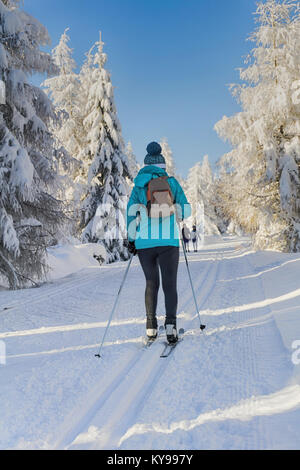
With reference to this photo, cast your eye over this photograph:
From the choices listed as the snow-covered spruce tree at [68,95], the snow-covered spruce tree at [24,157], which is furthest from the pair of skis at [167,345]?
the snow-covered spruce tree at [68,95]

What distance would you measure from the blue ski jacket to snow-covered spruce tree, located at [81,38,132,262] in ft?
42.9

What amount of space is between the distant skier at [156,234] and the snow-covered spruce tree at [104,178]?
43.0ft

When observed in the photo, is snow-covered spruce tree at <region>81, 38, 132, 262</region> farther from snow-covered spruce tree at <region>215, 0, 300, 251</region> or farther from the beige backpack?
the beige backpack

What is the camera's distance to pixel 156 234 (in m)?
3.47

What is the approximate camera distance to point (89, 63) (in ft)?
67.3

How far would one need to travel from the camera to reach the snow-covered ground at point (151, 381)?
1.86m

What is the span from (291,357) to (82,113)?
20056mm

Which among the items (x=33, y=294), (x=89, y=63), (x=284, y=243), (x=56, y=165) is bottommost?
(x=33, y=294)

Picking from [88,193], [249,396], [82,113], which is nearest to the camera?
[249,396]

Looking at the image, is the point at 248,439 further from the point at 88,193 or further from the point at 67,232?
the point at 88,193

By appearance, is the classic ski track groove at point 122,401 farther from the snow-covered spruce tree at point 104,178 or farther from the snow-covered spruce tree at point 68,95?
the snow-covered spruce tree at point 68,95

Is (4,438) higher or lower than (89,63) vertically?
lower

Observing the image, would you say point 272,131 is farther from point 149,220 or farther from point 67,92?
point 67,92

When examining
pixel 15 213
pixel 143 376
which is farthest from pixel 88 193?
pixel 143 376
